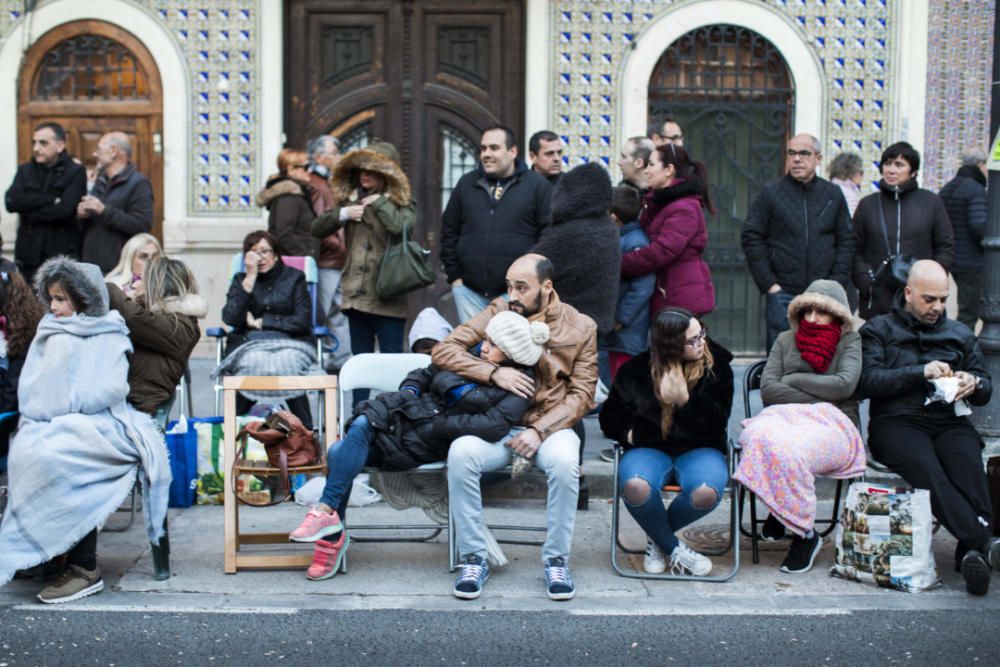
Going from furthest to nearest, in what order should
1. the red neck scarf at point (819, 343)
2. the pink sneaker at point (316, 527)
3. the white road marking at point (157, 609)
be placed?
the red neck scarf at point (819, 343) → the pink sneaker at point (316, 527) → the white road marking at point (157, 609)

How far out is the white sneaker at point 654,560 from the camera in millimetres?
5996

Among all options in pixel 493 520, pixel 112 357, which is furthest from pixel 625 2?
pixel 112 357

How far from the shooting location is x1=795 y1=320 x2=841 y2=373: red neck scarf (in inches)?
246

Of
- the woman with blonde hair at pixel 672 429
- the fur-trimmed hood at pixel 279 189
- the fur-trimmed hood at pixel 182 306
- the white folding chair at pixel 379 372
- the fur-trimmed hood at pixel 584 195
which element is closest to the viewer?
the woman with blonde hair at pixel 672 429

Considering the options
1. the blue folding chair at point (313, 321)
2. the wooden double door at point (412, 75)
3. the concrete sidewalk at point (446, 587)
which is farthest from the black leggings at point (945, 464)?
the wooden double door at point (412, 75)

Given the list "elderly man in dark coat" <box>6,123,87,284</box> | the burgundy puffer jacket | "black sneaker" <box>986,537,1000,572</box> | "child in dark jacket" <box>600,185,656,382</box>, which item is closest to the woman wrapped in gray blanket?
"child in dark jacket" <box>600,185,656,382</box>

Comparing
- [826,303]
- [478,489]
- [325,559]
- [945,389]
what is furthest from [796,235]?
[325,559]

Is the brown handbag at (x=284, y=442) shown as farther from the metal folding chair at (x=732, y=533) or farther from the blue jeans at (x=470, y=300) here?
the blue jeans at (x=470, y=300)

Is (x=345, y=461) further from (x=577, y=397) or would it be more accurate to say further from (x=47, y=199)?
(x=47, y=199)

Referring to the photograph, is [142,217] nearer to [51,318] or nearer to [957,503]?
[51,318]

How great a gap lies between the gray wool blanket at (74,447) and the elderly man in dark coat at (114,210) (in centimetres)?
341

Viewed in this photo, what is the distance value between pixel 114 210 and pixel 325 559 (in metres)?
4.19

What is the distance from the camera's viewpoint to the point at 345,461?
5754 mm

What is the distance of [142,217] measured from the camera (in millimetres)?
9227
